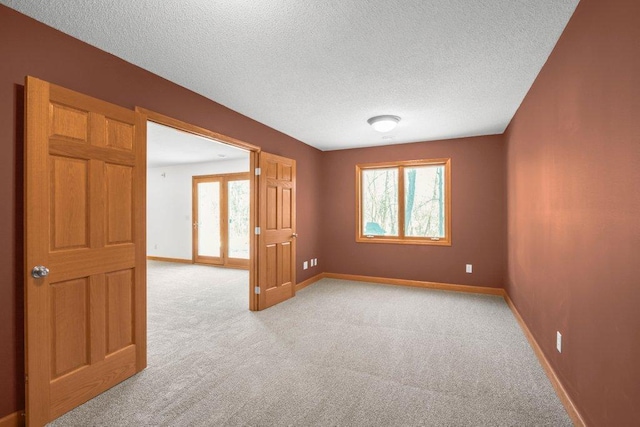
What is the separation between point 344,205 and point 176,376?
12.8 ft

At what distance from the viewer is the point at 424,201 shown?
16.8ft

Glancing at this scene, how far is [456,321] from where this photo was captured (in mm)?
3492

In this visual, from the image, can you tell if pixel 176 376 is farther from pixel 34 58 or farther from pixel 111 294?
pixel 34 58

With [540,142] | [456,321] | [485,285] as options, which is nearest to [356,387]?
[456,321]

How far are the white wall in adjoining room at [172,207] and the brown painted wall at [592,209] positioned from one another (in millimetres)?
6294

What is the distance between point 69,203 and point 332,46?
2097mm

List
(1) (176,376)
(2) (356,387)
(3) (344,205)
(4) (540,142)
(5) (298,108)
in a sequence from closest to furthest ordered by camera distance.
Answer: (2) (356,387)
(1) (176,376)
(4) (540,142)
(5) (298,108)
(3) (344,205)

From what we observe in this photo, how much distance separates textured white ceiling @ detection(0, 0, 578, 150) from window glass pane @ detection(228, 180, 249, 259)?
144 inches

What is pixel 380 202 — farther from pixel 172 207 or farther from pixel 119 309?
pixel 172 207

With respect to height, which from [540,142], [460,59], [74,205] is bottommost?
[74,205]

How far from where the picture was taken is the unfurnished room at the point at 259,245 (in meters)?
1.63

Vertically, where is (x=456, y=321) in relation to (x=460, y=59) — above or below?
Result: below

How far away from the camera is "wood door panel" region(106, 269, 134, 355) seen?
2188mm

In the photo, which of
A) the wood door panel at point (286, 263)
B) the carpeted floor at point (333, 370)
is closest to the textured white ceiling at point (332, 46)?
the wood door panel at point (286, 263)
